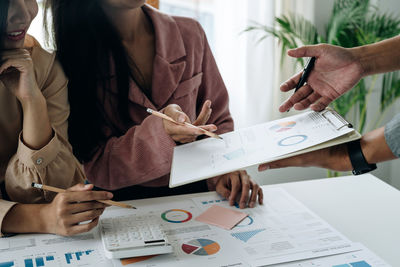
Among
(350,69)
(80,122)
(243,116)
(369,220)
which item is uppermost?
(350,69)

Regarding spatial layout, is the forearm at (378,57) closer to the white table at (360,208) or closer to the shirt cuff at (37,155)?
the white table at (360,208)

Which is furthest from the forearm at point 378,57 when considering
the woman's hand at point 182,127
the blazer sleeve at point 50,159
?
the blazer sleeve at point 50,159

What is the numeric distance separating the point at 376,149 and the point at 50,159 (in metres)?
0.85

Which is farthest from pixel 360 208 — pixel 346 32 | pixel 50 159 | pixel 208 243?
pixel 346 32

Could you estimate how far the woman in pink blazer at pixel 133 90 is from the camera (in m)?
1.24

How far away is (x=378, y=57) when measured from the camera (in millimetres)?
1207

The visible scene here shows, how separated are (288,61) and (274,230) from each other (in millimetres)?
1961

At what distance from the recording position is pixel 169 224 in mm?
1076

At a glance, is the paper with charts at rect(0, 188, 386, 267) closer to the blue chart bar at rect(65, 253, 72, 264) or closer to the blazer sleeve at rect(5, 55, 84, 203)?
the blue chart bar at rect(65, 253, 72, 264)

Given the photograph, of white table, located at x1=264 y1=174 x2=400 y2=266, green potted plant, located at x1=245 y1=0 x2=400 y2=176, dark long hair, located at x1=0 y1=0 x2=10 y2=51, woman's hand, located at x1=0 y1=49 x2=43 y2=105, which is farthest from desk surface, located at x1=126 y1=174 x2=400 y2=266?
green potted plant, located at x1=245 y1=0 x2=400 y2=176

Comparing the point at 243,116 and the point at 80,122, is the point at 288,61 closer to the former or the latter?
the point at 243,116

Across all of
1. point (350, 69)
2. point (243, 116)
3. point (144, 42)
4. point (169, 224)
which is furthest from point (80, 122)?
point (243, 116)

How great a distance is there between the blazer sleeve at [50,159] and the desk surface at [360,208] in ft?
1.00

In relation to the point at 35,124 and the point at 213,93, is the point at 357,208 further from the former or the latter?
the point at 35,124
